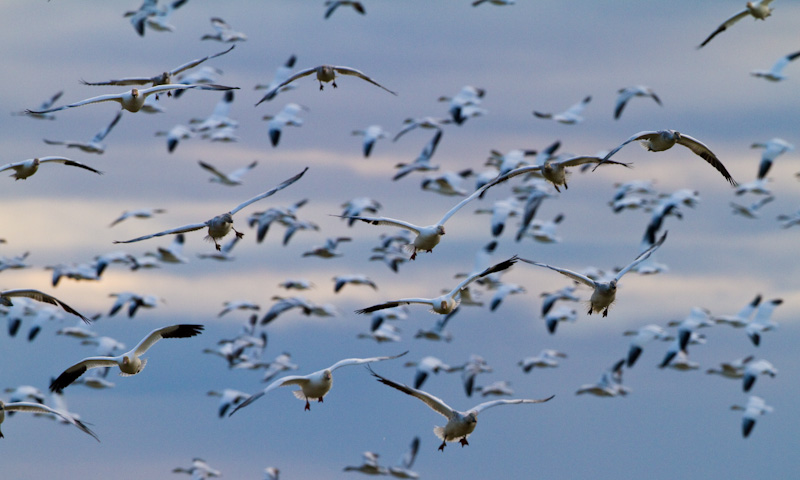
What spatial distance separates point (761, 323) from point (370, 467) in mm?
14802

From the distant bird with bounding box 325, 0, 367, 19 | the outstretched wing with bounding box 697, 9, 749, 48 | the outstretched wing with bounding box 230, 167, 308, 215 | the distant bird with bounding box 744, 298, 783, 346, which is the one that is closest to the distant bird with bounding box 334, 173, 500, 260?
the outstretched wing with bounding box 230, 167, 308, 215

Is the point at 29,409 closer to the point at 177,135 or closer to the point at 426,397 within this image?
the point at 426,397

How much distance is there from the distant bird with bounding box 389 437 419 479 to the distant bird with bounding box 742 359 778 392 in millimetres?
11740

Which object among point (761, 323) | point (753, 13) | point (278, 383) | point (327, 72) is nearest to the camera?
point (278, 383)

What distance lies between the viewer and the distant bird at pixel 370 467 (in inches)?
1694

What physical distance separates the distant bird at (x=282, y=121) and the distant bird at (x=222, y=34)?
305cm

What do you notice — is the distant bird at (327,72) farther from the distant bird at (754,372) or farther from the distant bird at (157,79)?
the distant bird at (754,372)

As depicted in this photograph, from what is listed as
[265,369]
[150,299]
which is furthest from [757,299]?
[150,299]

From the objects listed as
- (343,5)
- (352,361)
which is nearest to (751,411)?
(343,5)

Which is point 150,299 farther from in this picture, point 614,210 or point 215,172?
point 614,210

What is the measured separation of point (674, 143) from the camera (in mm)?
21234

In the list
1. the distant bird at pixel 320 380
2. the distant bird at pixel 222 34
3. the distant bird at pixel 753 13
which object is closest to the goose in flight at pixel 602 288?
the distant bird at pixel 320 380

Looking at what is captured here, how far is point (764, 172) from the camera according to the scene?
141 ft

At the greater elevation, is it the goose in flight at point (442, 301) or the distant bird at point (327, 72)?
the distant bird at point (327, 72)
